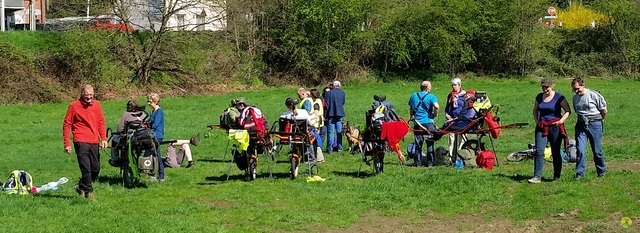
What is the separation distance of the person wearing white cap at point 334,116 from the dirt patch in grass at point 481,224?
27.7 feet

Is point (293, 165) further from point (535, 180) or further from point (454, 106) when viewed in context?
point (535, 180)

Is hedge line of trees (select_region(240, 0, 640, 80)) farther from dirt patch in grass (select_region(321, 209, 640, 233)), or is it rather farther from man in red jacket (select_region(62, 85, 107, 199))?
dirt patch in grass (select_region(321, 209, 640, 233))

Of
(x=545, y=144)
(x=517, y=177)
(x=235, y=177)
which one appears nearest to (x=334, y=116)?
(x=235, y=177)

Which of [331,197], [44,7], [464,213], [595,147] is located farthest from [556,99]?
[44,7]

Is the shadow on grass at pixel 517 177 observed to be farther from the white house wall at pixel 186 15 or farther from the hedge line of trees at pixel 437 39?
the hedge line of trees at pixel 437 39

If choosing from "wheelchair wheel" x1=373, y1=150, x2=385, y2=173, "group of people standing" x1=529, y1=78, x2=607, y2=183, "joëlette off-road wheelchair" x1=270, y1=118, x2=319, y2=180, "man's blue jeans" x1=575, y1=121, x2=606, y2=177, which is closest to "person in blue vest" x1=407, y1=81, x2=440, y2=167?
"wheelchair wheel" x1=373, y1=150, x2=385, y2=173

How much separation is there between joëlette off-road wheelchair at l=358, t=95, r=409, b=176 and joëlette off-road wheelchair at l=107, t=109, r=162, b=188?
145 inches

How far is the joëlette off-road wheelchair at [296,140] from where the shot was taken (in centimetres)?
1455

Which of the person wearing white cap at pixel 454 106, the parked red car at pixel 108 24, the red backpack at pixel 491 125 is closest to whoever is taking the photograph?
the red backpack at pixel 491 125

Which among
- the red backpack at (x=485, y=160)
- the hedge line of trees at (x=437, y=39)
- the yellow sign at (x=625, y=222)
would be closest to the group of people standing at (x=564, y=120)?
the red backpack at (x=485, y=160)

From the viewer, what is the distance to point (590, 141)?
13.1 meters

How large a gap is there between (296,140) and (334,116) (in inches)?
204

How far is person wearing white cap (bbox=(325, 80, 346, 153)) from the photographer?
19.7 meters

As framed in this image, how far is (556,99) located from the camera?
516 inches
